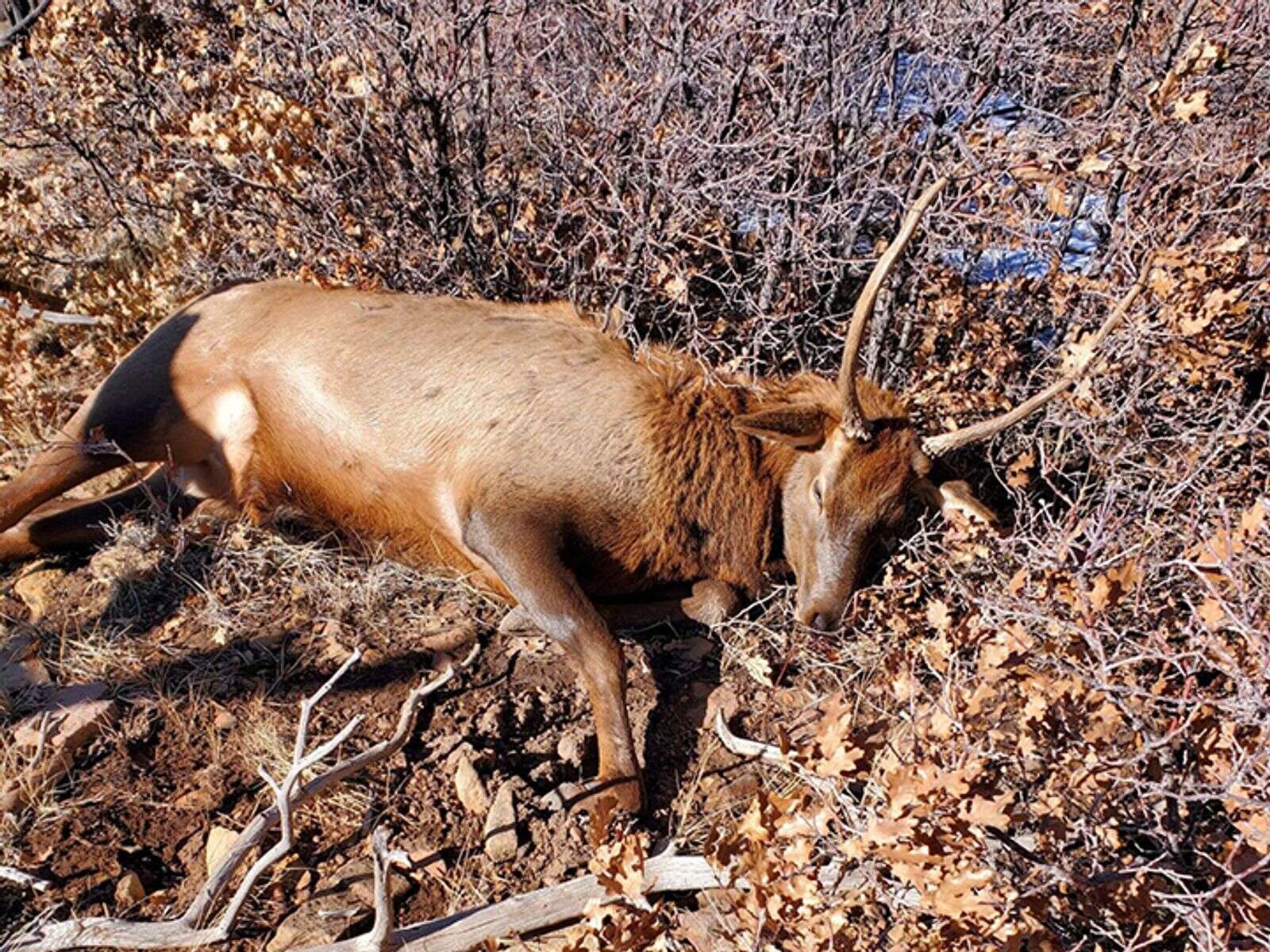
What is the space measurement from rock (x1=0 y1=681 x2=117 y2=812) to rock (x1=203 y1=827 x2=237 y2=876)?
65 centimetres

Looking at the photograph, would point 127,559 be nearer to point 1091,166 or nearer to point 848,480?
point 848,480

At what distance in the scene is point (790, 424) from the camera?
15.6 feet

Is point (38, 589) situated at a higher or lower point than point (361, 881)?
higher

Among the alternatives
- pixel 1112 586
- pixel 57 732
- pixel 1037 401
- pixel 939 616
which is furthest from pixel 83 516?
pixel 1112 586

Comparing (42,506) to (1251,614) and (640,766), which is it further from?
(1251,614)

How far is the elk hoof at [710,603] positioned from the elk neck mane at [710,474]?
49mm

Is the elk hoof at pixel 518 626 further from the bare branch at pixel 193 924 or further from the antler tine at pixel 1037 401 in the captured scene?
the antler tine at pixel 1037 401

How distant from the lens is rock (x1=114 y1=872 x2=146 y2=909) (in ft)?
11.6

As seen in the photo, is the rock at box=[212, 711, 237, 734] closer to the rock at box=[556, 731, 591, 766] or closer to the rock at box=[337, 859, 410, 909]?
the rock at box=[337, 859, 410, 909]

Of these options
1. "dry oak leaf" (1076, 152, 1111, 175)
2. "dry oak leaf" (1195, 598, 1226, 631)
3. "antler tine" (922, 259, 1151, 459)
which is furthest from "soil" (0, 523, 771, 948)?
"dry oak leaf" (1076, 152, 1111, 175)

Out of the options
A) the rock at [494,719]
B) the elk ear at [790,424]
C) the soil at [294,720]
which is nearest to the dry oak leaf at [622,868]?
the soil at [294,720]

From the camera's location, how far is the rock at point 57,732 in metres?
3.82

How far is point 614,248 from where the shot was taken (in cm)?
532

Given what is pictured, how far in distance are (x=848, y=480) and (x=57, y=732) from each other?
3285 mm
